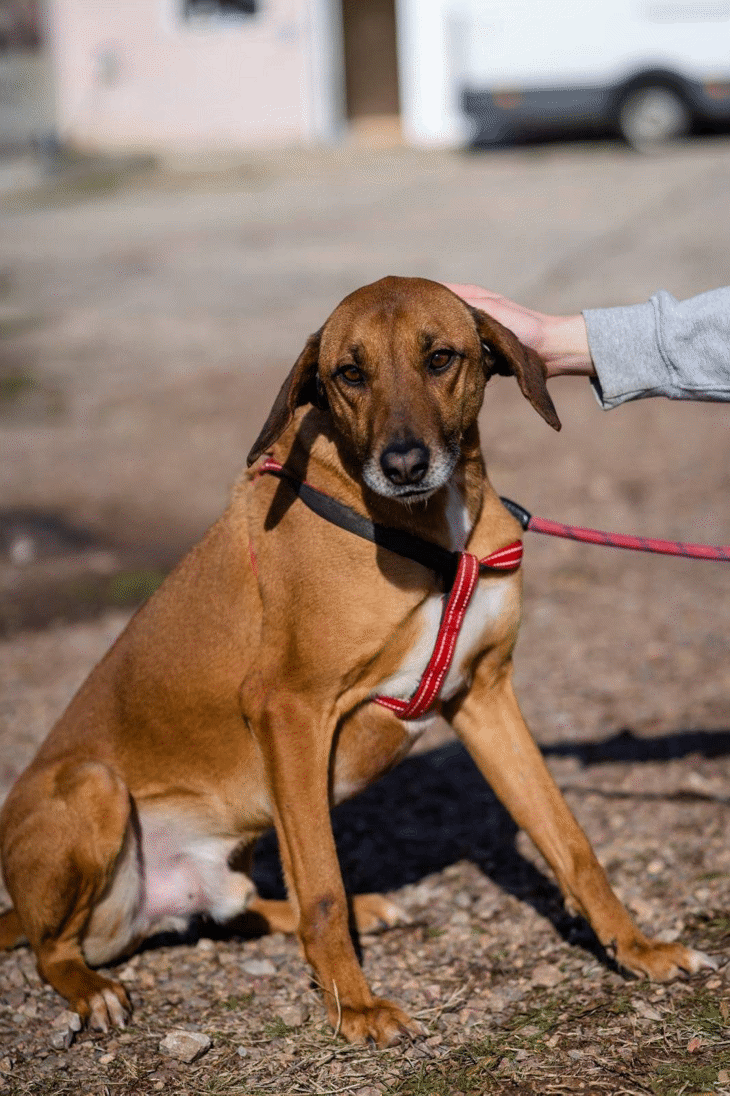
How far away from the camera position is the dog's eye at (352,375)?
328cm

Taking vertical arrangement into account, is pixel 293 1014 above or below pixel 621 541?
below

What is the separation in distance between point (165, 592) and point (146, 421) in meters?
6.11

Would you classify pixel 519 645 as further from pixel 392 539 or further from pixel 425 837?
pixel 392 539

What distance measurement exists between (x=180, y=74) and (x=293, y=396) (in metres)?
22.4

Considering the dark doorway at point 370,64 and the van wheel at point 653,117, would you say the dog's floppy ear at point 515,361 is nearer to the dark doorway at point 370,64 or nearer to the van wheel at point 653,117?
the van wheel at point 653,117

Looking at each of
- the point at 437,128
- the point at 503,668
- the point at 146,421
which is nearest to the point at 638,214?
→ the point at 146,421

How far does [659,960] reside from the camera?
3361mm

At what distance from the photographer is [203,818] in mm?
3652

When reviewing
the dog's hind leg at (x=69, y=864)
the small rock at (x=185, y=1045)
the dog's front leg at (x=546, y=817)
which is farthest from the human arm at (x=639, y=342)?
the small rock at (x=185, y=1045)

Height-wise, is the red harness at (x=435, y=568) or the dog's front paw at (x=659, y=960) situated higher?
the red harness at (x=435, y=568)

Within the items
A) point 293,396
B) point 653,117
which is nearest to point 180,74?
point 653,117

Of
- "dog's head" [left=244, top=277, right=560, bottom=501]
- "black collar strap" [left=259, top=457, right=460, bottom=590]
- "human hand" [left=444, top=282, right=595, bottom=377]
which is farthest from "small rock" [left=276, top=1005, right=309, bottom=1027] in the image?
"human hand" [left=444, top=282, right=595, bottom=377]

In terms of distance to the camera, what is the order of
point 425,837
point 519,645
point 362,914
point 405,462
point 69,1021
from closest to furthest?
point 405,462 < point 69,1021 < point 362,914 < point 425,837 < point 519,645

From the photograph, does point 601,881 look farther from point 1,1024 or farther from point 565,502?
point 565,502
